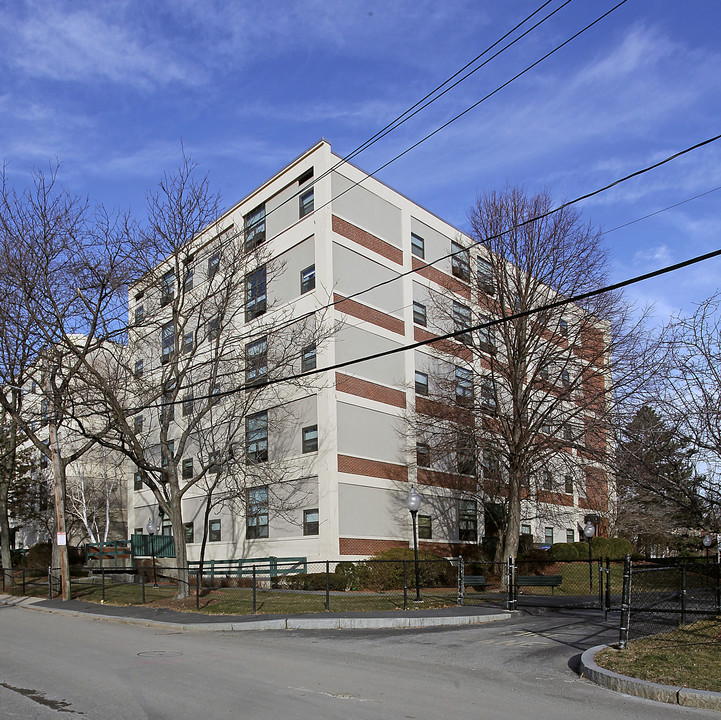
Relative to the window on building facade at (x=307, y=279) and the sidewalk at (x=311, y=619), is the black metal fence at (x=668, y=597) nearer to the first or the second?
the sidewalk at (x=311, y=619)

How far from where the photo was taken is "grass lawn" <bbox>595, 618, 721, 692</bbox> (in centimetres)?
941

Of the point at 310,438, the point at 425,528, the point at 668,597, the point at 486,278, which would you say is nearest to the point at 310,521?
the point at 310,438

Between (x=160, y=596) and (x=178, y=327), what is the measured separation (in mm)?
9147

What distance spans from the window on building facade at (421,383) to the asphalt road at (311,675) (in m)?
20.4

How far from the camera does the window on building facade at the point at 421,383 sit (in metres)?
36.8

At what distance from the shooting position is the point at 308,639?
50.6 feet

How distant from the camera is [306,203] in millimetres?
34875

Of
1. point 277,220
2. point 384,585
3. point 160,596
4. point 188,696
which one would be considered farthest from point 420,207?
point 188,696

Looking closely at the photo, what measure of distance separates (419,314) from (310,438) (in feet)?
31.1

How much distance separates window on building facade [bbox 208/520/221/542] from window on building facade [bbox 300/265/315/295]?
12.5 metres

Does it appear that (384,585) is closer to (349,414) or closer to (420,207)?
(349,414)

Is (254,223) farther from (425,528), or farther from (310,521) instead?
(425,528)

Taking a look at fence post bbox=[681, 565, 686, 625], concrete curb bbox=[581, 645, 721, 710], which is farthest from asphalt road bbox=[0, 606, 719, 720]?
fence post bbox=[681, 565, 686, 625]

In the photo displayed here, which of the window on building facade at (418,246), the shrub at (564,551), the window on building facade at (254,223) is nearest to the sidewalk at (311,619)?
the shrub at (564,551)
